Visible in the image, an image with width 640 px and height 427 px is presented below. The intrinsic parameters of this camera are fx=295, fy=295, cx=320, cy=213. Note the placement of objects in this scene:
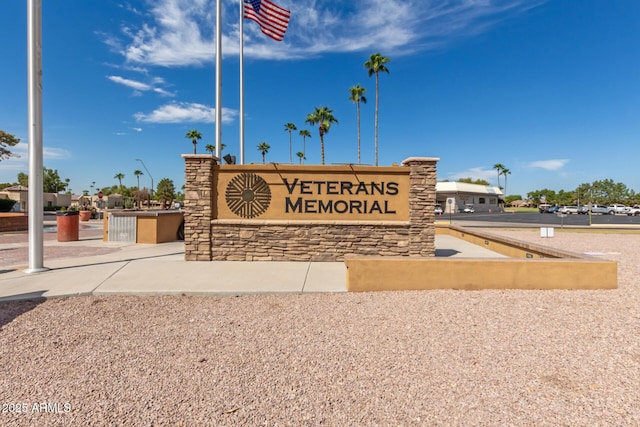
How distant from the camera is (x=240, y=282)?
22.1 ft

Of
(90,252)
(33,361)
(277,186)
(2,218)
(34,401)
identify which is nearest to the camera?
(34,401)

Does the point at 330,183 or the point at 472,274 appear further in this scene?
the point at 330,183

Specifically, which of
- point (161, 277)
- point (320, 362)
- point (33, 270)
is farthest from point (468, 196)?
A: point (33, 270)

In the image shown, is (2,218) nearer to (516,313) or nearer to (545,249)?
(516,313)

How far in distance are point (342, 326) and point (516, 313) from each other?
120 inches

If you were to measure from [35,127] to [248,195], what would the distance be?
18.1 feet

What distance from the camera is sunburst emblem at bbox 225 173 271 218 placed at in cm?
917

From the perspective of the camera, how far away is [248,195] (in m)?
9.20

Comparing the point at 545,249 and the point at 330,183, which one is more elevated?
the point at 330,183

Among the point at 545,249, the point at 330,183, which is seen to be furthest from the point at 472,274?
the point at 330,183

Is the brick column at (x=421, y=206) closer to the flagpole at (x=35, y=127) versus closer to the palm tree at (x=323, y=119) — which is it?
the flagpole at (x=35, y=127)

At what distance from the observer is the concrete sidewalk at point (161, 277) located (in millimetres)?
6117

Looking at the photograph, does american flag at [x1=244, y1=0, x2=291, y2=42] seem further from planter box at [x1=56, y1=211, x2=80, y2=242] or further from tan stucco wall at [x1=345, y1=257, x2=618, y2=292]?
planter box at [x1=56, y1=211, x2=80, y2=242]

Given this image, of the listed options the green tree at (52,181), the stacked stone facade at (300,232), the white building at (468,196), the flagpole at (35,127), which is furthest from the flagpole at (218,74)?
the green tree at (52,181)
